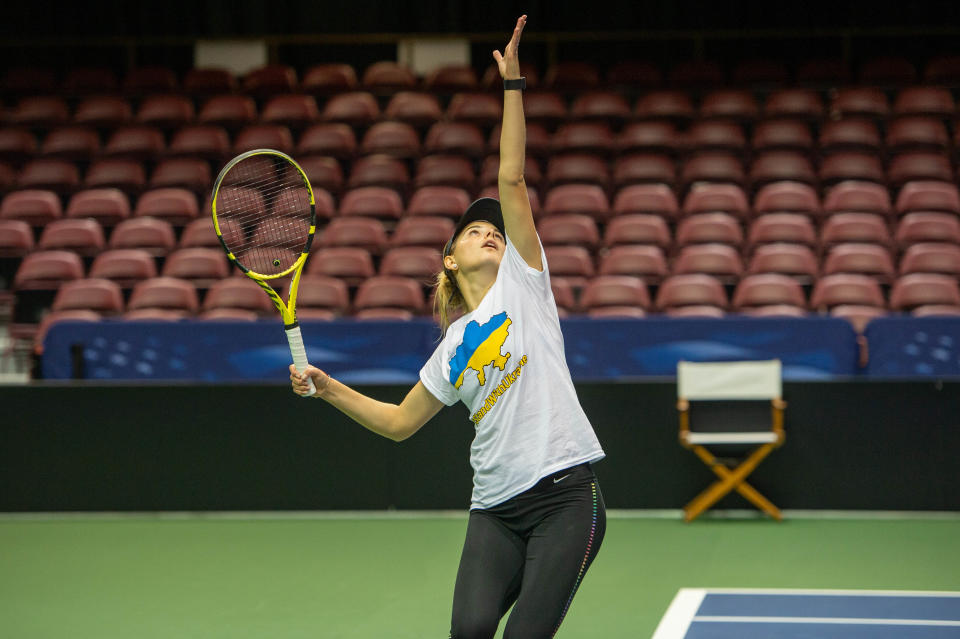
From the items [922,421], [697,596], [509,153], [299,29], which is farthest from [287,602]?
[299,29]

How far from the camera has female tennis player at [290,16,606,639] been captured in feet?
10.2

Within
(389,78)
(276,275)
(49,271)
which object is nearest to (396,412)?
(276,275)

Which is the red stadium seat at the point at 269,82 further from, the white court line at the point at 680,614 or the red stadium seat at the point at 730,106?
the white court line at the point at 680,614

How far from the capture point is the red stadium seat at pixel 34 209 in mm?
11570

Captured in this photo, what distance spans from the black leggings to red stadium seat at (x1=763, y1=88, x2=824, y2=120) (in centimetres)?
1003

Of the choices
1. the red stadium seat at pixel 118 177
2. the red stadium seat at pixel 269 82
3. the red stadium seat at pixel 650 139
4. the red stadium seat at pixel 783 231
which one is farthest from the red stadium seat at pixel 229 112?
the red stadium seat at pixel 783 231

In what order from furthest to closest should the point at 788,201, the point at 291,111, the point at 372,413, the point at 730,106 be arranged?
the point at 291,111 → the point at 730,106 → the point at 788,201 → the point at 372,413

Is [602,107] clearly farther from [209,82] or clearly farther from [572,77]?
[209,82]

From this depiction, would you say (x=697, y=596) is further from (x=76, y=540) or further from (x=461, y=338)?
(x=76, y=540)

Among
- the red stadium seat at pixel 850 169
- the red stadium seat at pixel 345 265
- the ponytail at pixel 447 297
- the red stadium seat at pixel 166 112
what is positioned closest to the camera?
the ponytail at pixel 447 297

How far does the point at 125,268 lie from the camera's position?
10422 mm

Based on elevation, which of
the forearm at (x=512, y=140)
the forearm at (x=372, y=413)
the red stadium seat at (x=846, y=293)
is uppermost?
the forearm at (x=512, y=140)

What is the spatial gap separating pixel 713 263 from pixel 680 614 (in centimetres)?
526

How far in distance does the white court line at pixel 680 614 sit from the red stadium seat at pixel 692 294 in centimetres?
400
